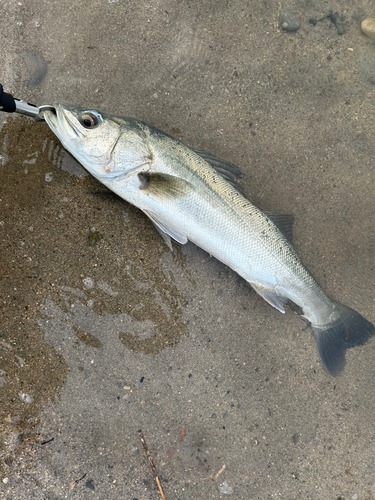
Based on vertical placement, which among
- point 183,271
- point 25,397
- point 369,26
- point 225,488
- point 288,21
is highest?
point 369,26

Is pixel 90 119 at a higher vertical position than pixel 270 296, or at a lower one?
higher

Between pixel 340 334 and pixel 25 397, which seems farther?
pixel 340 334

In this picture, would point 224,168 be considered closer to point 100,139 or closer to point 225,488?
point 100,139

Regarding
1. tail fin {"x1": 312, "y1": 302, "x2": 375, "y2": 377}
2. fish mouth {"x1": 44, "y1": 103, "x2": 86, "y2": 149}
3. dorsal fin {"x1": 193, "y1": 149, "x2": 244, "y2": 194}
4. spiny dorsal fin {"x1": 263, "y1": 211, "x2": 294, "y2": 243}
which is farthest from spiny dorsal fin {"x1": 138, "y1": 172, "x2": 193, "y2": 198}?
tail fin {"x1": 312, "y1": 302, "x2": 375, "y2": 377}

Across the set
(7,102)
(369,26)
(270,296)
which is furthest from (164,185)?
(369,26)

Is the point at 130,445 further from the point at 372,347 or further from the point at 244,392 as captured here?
the point at 372,347

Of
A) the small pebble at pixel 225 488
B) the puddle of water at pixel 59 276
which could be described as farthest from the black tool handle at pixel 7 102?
the small pebble at pixel 225 488

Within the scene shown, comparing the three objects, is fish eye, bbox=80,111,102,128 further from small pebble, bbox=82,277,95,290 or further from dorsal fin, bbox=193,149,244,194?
small pebble, bbox=82,277,95,290

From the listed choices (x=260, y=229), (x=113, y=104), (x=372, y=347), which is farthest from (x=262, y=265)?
(x=113, y=104)
